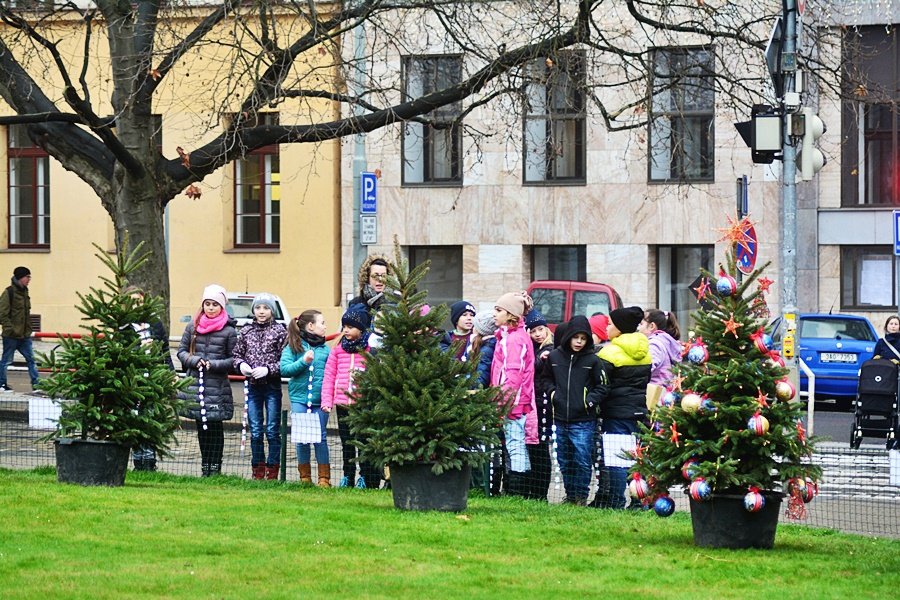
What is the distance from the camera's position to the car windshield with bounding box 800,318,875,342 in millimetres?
26500

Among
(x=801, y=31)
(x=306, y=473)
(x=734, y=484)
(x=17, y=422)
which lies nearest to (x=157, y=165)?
(x=17, y=422)

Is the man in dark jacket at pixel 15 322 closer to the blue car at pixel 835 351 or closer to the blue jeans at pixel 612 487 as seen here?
the blue car at pixel 835 351

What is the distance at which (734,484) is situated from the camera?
35.0 ft

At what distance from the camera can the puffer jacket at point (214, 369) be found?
51.3ft

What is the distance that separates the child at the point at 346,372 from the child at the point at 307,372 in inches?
9.7

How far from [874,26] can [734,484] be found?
2181 cm

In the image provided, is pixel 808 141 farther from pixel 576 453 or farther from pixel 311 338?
pixel 311 338

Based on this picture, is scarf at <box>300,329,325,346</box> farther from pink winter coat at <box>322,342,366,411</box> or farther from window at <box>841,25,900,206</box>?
window at <box>841,25,900,206</box>

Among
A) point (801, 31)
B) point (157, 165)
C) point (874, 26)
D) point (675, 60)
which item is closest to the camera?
point (157, 165)

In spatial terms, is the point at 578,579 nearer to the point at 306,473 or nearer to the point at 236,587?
the point at 236,587

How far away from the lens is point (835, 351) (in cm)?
2608

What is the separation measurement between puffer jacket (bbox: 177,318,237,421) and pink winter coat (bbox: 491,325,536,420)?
113 inches

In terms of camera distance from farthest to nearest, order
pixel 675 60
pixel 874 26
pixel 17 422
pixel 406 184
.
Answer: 1. pixel 406 184
2. pixel 874 26
3. pixel 675 60
4. pixel 17 422

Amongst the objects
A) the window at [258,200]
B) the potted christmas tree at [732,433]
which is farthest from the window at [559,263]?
the potted christmas tree at [732,433]
